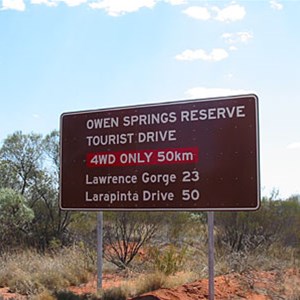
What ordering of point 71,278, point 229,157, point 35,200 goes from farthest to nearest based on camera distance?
point 35,200, point 71,278, point 229,157

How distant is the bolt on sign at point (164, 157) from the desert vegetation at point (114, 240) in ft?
6.25

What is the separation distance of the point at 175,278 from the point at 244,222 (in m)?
7.12

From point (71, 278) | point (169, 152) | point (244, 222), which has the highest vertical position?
point (169, 152)

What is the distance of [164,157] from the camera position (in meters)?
9.86

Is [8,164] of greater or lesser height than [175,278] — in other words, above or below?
above

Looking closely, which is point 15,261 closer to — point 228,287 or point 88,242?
point 88,242

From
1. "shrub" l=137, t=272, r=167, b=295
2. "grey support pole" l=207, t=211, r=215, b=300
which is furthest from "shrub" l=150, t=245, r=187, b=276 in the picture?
"grey support pole" l=207, t=211, r=215, b=300

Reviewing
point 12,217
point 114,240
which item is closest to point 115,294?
point 114,240

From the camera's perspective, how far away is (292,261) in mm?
14688

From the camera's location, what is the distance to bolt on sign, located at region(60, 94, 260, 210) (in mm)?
9203

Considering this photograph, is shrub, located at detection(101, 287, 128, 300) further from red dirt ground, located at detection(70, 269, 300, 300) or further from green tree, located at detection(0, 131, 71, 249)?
green tree, located at detection(0, 131, 71, 249)

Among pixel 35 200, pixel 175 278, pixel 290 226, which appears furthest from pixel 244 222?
pixel 35 200

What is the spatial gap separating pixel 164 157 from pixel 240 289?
293 cm

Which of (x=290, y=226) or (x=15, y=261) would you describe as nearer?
(x=15, y=261)
